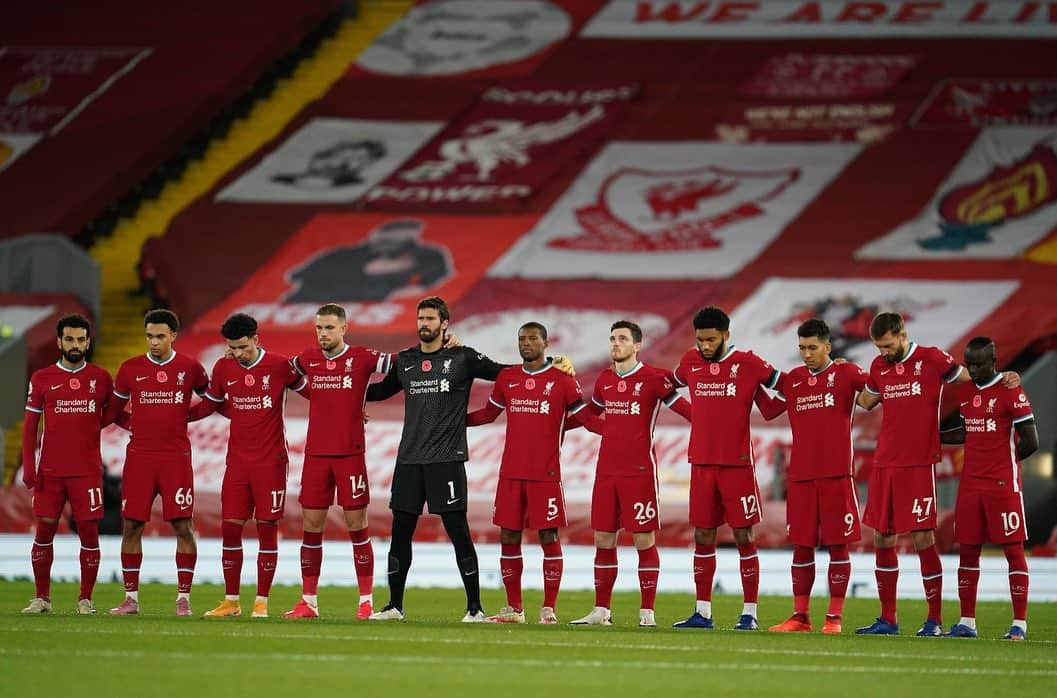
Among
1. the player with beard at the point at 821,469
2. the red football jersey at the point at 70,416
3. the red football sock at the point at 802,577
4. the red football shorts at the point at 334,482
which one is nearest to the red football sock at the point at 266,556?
the red football shorts at the point at 334,482

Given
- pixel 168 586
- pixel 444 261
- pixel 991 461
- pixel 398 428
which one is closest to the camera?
pixel 991 461

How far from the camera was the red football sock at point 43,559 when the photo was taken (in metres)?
11.5

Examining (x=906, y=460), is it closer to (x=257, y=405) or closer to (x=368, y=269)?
(x=257, y=405)

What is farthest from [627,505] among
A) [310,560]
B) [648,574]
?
[310,560]

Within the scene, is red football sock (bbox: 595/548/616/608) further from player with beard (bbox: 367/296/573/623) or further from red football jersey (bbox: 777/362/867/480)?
red football jersey (bbox: 777/362/867/480)

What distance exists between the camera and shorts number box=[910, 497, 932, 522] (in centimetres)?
1105

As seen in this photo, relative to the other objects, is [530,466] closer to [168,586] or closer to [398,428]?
[168,586]

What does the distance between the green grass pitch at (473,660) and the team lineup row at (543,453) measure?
475mm

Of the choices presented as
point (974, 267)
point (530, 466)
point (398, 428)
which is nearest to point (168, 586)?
point (530, 466)

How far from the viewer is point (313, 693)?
23.8 feet

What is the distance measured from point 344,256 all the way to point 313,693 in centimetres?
2014

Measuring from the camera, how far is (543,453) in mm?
11547

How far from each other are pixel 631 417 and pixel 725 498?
830 mm

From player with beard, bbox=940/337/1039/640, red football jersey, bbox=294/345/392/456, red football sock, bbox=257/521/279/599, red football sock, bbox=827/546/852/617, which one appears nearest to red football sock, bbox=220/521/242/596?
red football sock, bbox=257/521/279/599
